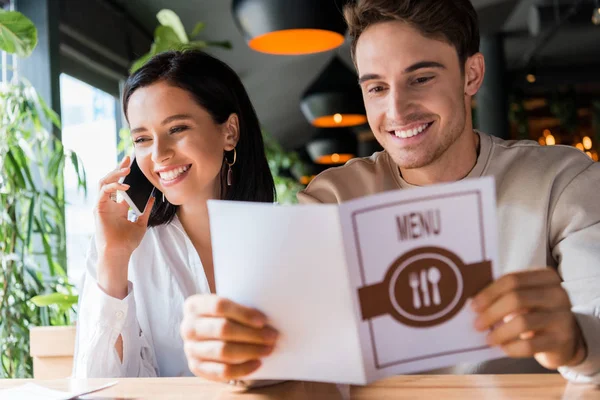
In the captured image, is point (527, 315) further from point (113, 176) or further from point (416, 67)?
point (113, 176)

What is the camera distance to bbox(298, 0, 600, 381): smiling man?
64.6 inches

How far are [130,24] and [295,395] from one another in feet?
16.6

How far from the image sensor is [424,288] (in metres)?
1.12

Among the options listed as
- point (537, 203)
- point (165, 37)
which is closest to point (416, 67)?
point (537, 203)

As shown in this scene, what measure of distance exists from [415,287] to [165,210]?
1241 millimetres

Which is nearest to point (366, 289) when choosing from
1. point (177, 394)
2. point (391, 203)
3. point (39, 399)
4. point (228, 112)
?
point (391, 203)

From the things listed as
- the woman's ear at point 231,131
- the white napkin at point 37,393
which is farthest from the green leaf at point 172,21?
the white napkin at point 37,393

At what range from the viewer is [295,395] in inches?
51.7

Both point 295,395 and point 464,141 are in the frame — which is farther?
point 464,141

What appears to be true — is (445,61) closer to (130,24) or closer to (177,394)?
(177,394)

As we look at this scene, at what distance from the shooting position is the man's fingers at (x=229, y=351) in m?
1.18

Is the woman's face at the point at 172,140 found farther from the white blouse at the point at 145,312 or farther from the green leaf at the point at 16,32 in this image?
the green leaf at the point at 16,32

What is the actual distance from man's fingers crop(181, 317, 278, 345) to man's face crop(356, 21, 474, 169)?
31.5 inches

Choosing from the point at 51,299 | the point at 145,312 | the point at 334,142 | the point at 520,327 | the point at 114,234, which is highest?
the point at 334,142
